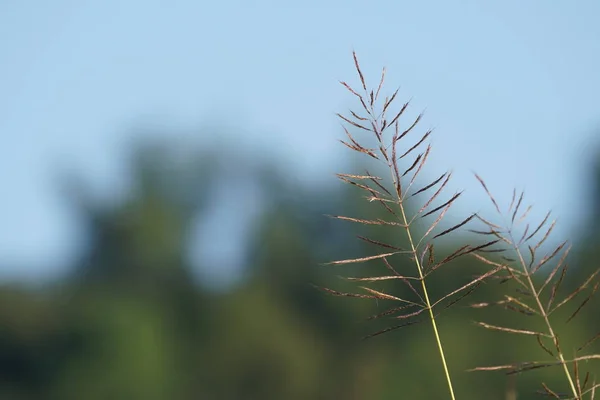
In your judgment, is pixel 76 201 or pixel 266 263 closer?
pixel 266 263

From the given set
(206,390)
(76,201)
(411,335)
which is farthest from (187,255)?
(411,335)

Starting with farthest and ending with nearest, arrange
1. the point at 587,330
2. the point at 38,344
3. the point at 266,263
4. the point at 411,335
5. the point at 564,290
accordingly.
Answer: the point at 266,263
the point at 38,344
the point at 411,335
the point at 587,330
the point at 564,290

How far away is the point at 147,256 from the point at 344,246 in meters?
10.2

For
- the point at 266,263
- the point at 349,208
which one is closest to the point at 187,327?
the point at 266,263

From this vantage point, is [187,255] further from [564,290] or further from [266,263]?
[564,290]

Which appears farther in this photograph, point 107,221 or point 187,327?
point 107,221

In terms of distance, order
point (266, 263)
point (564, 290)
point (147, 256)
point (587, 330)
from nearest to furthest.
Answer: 1. point (564, 290)
2. point (587, 330)
3. point (266, 263)
4. point (147, 256)

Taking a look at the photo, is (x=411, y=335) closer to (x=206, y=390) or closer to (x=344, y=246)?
(x=206, y=390)

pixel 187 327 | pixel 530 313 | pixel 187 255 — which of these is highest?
pixel 187 255

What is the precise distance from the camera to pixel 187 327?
222 ft

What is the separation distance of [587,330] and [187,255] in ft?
99.2

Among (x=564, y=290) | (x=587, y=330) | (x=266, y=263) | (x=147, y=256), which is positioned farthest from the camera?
(x=147, y=256)

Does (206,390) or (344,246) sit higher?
(344,246)

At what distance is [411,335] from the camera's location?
57250 millimetres
